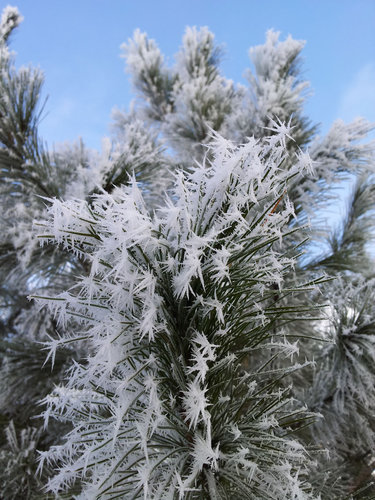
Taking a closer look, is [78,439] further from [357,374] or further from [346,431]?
[346,431]

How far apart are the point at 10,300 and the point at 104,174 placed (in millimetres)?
1886

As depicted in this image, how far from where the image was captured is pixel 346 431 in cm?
132

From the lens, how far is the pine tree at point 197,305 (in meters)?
0.53

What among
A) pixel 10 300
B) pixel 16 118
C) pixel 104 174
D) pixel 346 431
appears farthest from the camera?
pixel 10 300

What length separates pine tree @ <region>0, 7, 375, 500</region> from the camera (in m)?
0.53

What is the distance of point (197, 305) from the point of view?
0.58 meters

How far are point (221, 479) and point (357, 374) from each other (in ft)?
2.29

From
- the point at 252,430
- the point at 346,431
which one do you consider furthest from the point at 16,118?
the point at 346,431

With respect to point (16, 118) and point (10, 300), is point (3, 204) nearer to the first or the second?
point (16, 118)

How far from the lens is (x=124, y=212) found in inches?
19.3

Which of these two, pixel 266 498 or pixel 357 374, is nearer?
pixel 266 498

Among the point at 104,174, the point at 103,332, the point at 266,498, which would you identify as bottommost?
the point at 266,498

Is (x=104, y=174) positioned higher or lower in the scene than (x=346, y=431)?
higher

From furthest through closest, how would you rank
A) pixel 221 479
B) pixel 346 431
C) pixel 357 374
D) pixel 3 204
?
pixel 3 204 < pixel 346 431 < pixel 357 374 < pixel 221 479
